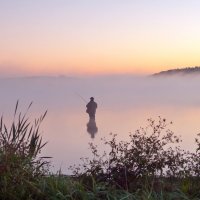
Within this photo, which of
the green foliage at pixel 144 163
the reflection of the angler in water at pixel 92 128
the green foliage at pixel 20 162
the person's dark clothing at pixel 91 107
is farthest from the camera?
the reflection of the angler in water at pixel 92 128

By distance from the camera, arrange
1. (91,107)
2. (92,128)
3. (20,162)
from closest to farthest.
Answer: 1. (20,162)
2. (91,107)
3. (92,128)

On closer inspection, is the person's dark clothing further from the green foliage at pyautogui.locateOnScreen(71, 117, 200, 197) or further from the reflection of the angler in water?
the green foliage at pyautogui.locateOnScreen(71, 117, 200, 197)

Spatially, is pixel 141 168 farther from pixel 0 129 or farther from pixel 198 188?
pixel 0 129

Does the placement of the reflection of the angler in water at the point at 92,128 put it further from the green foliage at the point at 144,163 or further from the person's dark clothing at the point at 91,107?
the green foliage at the point at 144,163

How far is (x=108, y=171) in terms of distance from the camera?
8789 millimetres

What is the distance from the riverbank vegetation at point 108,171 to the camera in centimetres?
704

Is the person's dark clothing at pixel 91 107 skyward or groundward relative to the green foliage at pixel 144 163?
skyward

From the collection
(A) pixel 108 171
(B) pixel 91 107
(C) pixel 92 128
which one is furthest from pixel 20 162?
(C) pixel 92 128

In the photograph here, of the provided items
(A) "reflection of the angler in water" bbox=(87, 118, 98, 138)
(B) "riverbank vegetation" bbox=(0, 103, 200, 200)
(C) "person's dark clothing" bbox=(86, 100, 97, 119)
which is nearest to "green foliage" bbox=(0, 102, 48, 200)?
(B) "riverbank vegetation" bbox=(0, 103, 200, 200)

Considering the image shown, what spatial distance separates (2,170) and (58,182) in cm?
66

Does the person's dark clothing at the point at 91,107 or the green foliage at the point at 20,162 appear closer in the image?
the green foliage at the point at 20,162

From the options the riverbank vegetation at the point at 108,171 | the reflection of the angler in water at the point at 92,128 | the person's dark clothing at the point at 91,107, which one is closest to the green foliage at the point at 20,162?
the riverbank vegetation at the point at 108,171

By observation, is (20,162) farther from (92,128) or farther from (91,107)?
(92,128)

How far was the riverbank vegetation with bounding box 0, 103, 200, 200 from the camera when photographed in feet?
23.1
